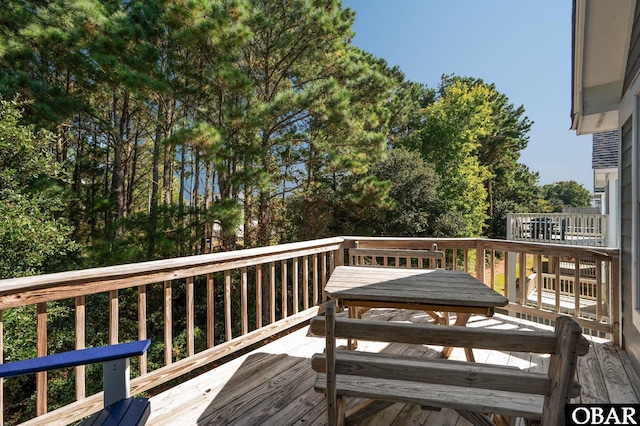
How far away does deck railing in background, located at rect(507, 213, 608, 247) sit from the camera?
8375 millimetres

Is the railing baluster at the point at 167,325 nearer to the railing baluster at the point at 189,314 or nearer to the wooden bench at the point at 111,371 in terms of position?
the railing baluster at the point at 189,314

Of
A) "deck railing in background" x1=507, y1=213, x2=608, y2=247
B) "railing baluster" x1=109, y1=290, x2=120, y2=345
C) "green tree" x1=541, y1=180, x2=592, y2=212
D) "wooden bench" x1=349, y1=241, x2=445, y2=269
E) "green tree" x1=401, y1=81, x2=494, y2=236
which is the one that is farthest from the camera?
"green tree" x1=541, y1=180, x2=592, y2=212

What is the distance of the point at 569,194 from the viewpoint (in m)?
44.8

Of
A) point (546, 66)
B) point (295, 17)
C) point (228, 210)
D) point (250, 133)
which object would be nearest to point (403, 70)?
point (546, 66)

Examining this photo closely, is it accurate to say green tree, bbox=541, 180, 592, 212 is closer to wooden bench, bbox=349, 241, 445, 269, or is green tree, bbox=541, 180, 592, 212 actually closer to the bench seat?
wooden bench, bbox=349, 241, 445, 269

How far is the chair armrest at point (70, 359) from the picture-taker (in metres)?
1.06

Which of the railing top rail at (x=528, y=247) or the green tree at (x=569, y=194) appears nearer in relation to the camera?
the railing top rail at (x=528, y=247)

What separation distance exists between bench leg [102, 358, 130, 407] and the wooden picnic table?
1245 mm

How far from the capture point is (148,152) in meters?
11.9

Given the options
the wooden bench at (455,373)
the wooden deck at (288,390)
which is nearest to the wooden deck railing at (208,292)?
the wooden deck at (288,390)

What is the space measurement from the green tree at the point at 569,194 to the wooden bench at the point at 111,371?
5218 centimetres

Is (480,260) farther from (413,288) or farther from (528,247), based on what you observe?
(413,288)

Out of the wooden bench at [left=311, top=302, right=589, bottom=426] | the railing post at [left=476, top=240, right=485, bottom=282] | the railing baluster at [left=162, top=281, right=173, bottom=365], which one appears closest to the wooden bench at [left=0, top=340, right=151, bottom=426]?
the wooden bench at [left=311, top=302, right=589, bottom=426]

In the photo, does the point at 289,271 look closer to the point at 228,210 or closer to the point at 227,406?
the point at 228,210
